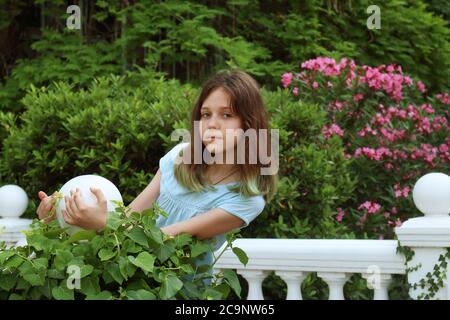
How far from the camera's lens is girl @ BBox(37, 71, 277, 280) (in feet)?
6.67

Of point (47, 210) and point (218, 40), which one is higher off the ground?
point (218, 40)

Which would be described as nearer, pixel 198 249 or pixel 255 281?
pixel 198 249

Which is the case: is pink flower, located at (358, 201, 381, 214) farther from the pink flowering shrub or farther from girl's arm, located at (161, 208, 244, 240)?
girl's arm, located at (161, 208, 244, 240)

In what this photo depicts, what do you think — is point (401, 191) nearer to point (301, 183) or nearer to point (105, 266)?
point (301, 183)

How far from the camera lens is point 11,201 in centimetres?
352

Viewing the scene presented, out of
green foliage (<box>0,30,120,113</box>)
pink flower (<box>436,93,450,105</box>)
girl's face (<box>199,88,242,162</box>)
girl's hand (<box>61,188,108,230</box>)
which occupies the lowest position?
girl's hand (<box>61,188,108,230</box>)

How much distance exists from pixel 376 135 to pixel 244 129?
3175mm

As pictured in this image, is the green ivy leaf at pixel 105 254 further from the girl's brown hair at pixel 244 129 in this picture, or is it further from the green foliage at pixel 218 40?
the green foliage at pixel 218 40

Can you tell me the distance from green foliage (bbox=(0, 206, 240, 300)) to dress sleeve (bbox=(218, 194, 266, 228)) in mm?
405

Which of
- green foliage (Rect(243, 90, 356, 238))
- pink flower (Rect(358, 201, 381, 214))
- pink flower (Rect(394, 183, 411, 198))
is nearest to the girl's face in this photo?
green foliage (Rect(243, 90, 356, 238))

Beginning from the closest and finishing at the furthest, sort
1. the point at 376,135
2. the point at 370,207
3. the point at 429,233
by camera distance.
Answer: the point at 429,233 → the point at 370,207 → the point at 376,135

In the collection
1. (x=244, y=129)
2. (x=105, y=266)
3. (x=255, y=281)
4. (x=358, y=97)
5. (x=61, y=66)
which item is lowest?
(x=255, y=281)

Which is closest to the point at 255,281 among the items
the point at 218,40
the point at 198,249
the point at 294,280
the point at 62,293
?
the point at 294,280
